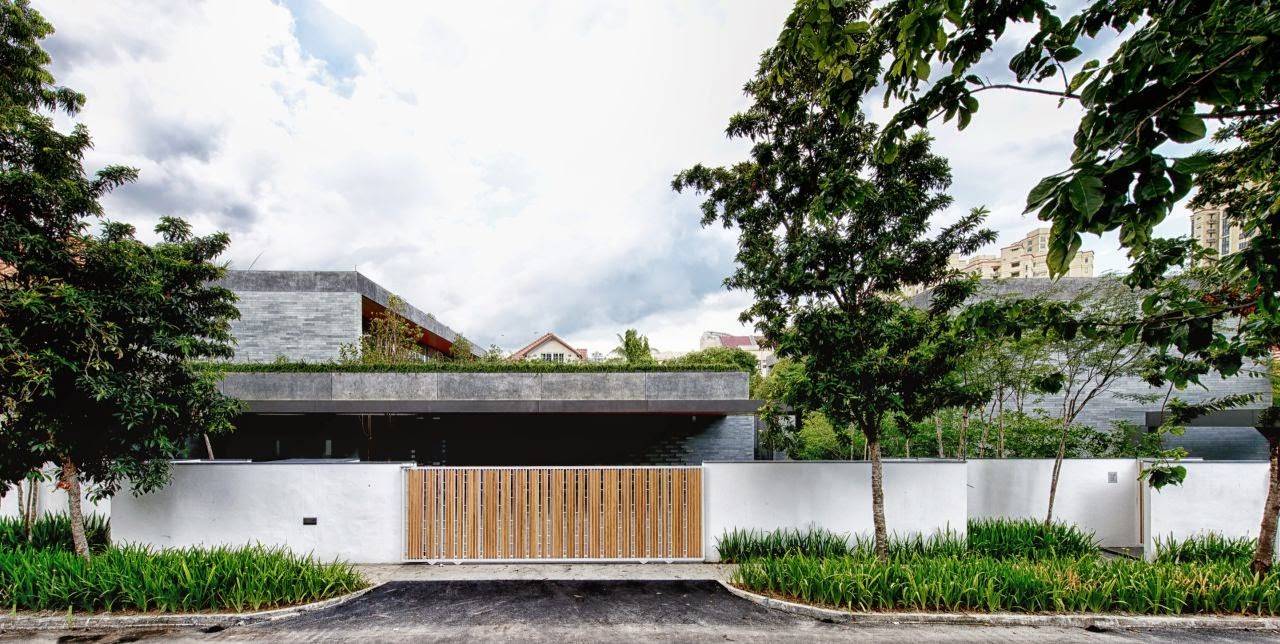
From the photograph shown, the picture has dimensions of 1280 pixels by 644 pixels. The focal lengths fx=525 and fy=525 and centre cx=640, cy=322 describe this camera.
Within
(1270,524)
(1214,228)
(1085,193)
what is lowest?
(1270,524)

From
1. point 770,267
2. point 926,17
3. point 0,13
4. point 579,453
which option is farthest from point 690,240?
point 0,13

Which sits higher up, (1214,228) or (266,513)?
(1214,228)

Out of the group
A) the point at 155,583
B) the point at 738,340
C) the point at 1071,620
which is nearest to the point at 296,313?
the point at 155,583

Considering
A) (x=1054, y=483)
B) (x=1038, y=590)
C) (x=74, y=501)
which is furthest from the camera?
Result: (x=1054, y=483)

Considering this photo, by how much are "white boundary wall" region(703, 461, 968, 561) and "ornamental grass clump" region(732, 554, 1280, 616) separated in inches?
62.5

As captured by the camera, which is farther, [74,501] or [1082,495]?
[1082,495]

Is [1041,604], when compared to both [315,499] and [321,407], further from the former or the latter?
[321,407]

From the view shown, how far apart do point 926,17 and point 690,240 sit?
1498 cm

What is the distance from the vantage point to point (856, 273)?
6.79 metres

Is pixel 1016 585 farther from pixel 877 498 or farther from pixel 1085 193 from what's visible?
pixel 1085 193

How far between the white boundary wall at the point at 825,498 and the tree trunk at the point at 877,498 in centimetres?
51

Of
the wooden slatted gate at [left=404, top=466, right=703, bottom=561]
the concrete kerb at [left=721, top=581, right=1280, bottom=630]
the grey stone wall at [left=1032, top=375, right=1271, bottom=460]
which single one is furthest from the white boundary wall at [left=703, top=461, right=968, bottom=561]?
the grey stone wall at [left=1032, top=375, right=1271, bottom=460]

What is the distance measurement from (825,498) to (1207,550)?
215 inches

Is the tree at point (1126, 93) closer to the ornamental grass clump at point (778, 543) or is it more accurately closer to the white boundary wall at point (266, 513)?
the ornamental grass clump at point (778, 543)
